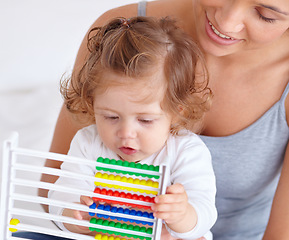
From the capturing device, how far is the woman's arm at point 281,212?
1380 millimetres

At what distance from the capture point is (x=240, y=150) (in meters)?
1.45

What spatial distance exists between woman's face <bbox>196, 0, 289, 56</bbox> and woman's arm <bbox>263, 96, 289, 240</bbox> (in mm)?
281

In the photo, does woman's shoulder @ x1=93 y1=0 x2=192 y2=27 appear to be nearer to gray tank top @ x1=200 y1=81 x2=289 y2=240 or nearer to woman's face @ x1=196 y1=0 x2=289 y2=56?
woman's face @ x1=196 y1=0 x2=289 y2=56

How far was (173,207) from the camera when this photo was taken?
963mm

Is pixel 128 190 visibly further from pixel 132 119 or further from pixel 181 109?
pixel 181 109

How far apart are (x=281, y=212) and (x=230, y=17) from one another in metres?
0.60

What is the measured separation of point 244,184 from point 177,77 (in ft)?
1.65

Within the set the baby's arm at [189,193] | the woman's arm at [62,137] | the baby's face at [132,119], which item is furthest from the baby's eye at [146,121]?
the woman's arm at [62,137]

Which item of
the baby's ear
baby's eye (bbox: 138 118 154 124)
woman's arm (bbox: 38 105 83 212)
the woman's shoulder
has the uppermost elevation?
the woman's shoulder

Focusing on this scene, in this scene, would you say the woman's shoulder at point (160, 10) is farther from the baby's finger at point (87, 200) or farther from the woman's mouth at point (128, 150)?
the baby's finger at point (87, 200)

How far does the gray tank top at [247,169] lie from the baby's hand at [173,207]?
1.49 feet

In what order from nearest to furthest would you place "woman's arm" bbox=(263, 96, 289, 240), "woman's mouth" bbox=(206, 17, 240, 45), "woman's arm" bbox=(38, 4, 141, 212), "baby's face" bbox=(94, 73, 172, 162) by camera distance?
"baby's face" bbox=(94, 73, 172, 162), "woman's mouth" bbox=(206, 17, 240, 45), "woman's arm" bbox=(263, 96, 289, 240), "woman's arm" bbox=(38, 4, 141, 212)

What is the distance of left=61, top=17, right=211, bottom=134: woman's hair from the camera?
1.12m

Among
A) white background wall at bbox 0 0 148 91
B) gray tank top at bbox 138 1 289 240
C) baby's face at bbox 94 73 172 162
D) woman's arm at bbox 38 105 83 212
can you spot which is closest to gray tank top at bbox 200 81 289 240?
gray tank top at bbox 138 1 289 240
